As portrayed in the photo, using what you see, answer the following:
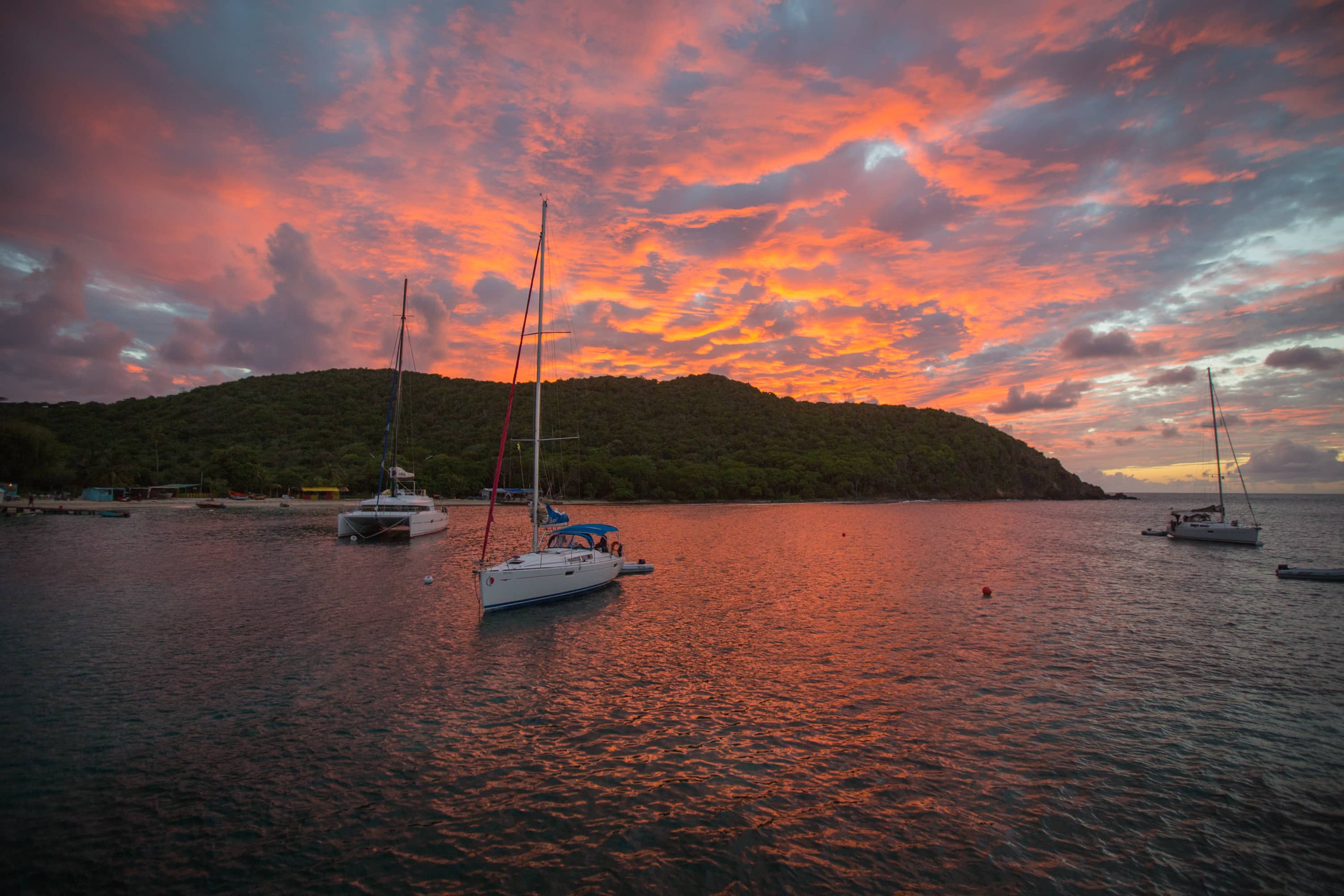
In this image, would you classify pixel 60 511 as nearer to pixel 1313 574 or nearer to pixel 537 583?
pixel 537 583

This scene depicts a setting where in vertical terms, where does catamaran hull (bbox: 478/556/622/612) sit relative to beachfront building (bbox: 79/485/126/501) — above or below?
below

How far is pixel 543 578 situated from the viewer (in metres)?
26.7

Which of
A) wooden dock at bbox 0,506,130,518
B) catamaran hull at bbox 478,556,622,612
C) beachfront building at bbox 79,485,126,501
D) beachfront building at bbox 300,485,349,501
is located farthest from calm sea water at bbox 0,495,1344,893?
beachfront building at bbox 300,485,349,501

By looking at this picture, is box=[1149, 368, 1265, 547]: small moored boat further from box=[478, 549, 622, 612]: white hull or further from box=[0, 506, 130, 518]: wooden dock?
box=[0, 506, 130, 518]: wooden dock

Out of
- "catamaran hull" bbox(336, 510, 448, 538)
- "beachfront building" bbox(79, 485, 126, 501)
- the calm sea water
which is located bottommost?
the calm sea water

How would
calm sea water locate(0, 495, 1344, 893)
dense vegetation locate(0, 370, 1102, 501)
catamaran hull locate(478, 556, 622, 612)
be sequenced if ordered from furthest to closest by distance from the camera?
dense vegetation locate(0, 370, 1102, 501)
catamaran hull locate(478, 556, 622, 612)
calm sea water locate(0, 495, 1344, 893)

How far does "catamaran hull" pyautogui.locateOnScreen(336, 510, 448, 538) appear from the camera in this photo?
170 ft

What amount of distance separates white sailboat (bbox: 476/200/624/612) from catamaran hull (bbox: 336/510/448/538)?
25.7 meters

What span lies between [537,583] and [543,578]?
357 mm

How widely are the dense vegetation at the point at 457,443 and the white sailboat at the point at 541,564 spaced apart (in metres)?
88.5

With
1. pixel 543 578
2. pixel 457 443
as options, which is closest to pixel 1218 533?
pixel 543 578

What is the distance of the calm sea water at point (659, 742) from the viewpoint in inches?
351

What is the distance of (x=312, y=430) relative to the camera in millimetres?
131625

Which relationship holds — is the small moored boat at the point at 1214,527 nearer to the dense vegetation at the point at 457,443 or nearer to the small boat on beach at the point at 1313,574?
the small boat on beach at the point at 1313,574
